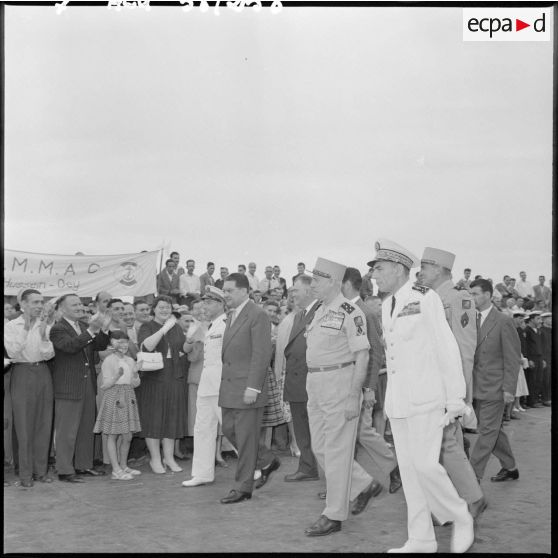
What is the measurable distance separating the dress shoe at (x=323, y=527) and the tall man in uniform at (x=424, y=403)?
0.63 metres

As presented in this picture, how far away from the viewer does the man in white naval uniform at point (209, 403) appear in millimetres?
7742

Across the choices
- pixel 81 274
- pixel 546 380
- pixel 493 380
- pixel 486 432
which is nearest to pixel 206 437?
Answer: pixel 486 432

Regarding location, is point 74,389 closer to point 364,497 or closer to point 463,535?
point 364,497

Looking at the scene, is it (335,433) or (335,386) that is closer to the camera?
(335,433)

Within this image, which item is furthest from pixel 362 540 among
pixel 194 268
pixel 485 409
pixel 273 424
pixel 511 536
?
pixel 194 268

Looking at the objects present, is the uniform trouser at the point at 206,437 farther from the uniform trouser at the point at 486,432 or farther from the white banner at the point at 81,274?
the white banner at the point at 81,274

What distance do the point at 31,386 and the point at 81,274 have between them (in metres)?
4.30

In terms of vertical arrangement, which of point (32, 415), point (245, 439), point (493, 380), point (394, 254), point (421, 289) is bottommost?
point (245, 439)

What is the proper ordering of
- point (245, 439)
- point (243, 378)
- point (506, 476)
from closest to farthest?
point (245, 439) < point (243, 378) < point (506, 476)

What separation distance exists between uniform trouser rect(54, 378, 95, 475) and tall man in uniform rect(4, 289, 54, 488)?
106 mm

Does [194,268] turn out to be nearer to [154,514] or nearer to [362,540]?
[154,514]

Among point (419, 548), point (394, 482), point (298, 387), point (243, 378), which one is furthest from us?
point (298, 387)

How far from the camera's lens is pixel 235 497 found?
6.92 meters

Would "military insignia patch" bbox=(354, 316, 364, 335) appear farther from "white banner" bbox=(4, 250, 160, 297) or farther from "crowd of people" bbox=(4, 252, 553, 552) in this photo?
"white banner" bbox=(4, 250, 160, 297)
